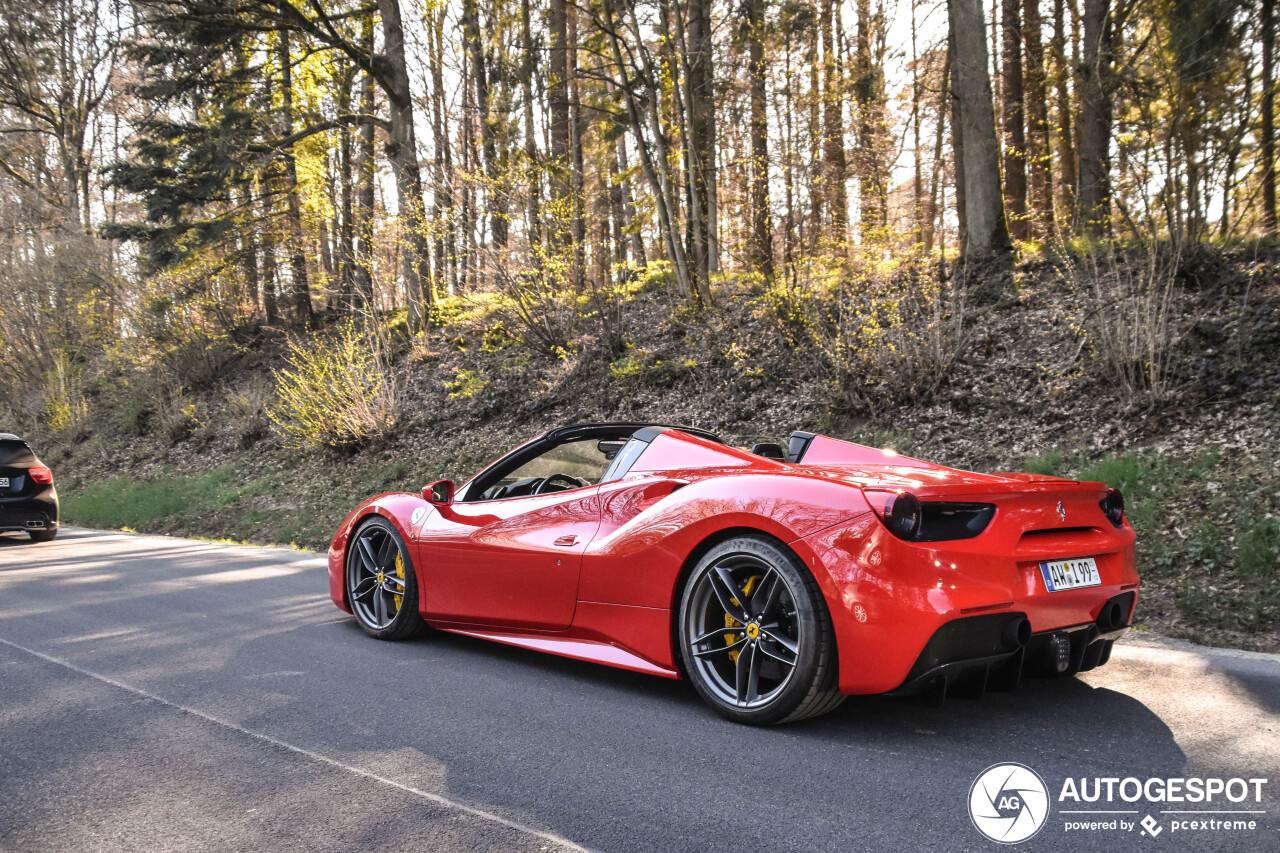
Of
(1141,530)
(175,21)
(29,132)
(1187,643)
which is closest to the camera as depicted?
(1187,643)

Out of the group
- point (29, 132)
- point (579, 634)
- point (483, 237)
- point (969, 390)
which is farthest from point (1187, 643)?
point (29, 132)

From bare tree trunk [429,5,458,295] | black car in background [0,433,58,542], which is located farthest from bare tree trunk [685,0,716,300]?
black car in background [0,433,58,542]

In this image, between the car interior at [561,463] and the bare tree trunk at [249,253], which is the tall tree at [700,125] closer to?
the car interior at [561,463]

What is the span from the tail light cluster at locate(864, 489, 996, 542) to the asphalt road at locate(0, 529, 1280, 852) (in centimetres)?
74

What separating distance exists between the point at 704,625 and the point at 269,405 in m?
16.8

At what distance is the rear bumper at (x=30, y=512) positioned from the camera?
11.2m

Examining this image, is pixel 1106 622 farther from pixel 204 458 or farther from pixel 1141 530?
pixel 204 458

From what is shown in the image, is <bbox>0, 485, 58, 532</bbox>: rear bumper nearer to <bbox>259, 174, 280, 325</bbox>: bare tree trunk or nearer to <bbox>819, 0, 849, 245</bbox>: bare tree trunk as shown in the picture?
<bbox>259, 174, 280, 325</bbox>: bare tree trunk

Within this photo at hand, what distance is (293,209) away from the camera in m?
20.8

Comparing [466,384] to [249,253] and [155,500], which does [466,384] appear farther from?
[249,253]

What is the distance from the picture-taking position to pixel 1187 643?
15.4ft

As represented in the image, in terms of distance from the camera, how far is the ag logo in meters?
2.37

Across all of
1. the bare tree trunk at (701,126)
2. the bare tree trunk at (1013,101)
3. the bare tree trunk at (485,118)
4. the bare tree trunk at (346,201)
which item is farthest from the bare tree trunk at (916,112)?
the bare tree trunk at (346,201)

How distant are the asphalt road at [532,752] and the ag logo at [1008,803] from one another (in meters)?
0.04
